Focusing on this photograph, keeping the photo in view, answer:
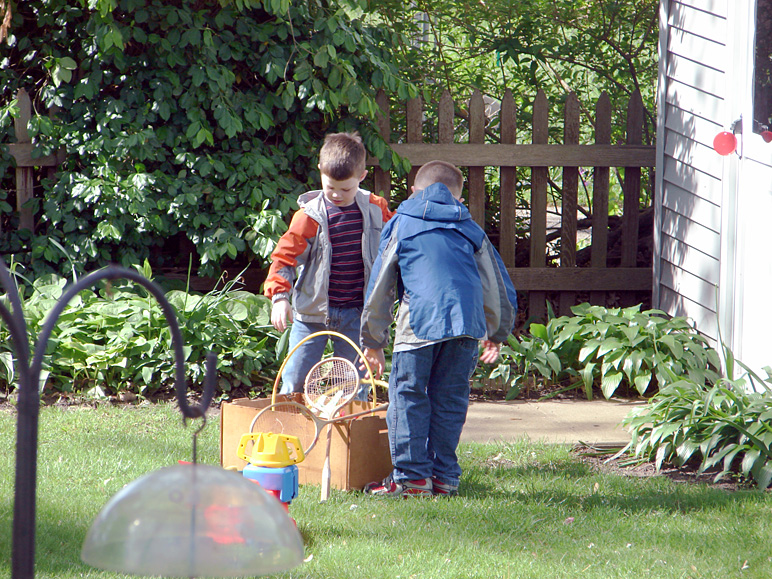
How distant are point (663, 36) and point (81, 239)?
4054 millimetres

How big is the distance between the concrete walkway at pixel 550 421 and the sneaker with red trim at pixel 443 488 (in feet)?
2.55

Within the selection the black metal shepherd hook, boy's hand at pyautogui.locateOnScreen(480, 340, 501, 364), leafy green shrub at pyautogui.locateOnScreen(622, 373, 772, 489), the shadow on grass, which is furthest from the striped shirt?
the black metal shepherd hook

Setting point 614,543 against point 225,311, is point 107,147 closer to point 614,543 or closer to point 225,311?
point 225,311

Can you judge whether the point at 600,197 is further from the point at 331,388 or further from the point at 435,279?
the point at 331,388

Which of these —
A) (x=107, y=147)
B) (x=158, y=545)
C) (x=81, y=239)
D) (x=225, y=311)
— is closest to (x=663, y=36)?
(x=225, y=311)

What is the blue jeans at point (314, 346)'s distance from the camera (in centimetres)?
357

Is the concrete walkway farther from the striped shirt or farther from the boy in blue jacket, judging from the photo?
the striped shirt

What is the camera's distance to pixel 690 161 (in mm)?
5082

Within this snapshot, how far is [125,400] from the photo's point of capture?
451 centimetres

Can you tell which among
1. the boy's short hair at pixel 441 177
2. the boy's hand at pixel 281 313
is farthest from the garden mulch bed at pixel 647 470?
the boy's hand at pixel 281 313

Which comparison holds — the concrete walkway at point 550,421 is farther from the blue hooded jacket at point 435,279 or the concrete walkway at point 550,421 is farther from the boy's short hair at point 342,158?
the boy's short hair at point 342,158

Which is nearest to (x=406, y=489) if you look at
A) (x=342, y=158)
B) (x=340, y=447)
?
(x=340, y=447)

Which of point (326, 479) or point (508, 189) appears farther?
point (508, 189)

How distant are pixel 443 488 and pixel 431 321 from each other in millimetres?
694
